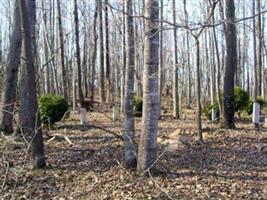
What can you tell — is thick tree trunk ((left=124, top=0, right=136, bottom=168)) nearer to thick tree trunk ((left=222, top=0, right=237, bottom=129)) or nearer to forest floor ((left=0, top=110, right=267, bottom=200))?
forest floor ((left=0, top=110, right=267, bottom=200))

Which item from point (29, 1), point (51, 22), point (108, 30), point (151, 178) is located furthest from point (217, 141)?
point (51, 22)

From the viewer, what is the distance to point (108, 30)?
23.5 metres

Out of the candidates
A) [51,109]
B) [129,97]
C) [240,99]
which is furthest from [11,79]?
[240,99]

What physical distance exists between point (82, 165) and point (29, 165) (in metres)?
0.97

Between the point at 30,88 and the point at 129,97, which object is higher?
the point at 30,88

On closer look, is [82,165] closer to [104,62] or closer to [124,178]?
[124,178]

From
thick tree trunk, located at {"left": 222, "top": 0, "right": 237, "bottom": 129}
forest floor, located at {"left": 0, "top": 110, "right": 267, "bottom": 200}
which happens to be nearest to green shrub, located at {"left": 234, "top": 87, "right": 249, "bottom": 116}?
thick tree trunk, located at {"left": 222, "top": 0, "right": 237, "bottom": 129}

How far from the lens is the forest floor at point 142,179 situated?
20.8 feet

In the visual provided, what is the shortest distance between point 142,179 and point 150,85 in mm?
1517

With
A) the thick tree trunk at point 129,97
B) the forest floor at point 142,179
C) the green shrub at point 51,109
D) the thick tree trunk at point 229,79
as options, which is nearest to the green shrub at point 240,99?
the thick tree trunk at point 229,79

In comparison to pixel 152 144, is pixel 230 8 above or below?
above

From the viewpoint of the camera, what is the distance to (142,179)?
679cm

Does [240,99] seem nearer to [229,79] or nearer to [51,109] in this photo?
[229,79]

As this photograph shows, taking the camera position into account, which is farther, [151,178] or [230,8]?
[230,8]
